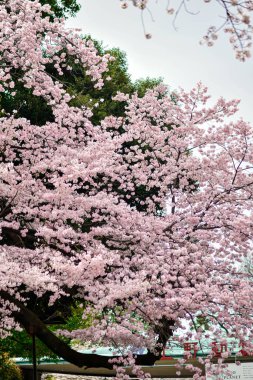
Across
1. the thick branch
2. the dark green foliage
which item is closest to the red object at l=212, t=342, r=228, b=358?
the thick branch

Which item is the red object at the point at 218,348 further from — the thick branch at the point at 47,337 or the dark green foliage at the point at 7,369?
the dark green foliage at the point at 7,369

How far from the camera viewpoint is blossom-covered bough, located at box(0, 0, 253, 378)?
8609 mm

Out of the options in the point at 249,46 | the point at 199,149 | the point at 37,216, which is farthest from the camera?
the point at 199,149

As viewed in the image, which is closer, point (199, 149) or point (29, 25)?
point (29, 25)

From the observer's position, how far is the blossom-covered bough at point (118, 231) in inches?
339

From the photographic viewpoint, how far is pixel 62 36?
36.1 feet

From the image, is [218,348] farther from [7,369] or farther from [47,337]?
[7,369]

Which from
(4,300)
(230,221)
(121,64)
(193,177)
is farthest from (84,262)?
(121,64)

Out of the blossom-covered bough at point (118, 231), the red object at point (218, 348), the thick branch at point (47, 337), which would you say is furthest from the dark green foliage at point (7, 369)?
the red object at point (218, 348)

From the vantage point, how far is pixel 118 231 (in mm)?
10156

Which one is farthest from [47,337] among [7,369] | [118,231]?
[7,369]

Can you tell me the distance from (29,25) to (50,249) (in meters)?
4.35

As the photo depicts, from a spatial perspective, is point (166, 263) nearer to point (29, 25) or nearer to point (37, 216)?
point (37, 216)

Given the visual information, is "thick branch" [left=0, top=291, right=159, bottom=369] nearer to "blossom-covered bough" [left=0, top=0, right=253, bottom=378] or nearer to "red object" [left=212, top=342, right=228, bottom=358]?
"blossom-covered bough" [left=0, top=0, right=253, bottom=378]
